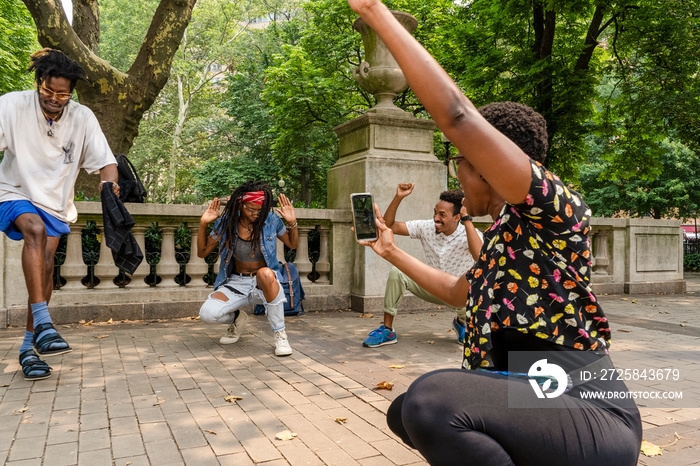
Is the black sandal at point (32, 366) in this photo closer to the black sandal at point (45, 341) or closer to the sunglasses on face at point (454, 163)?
the black sandal at point (45, 341)

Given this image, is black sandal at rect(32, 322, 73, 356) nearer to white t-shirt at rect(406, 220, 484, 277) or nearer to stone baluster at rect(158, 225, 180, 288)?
stone baluster at rect(158, 225, 180, 288)

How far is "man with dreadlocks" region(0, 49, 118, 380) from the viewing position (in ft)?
14.2

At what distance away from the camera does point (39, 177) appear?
4.48 metres

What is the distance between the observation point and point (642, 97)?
44.7 feet

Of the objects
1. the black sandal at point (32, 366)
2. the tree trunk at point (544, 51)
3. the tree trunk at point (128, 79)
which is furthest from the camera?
the tree trunk at point (544, 51)

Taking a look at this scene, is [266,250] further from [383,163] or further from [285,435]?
[383,163]

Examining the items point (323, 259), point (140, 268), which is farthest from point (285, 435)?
point (323, 259)

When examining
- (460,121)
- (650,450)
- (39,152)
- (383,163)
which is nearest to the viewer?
(460,121)

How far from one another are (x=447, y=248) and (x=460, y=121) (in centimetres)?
408

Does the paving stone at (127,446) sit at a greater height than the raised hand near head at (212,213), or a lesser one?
lesser

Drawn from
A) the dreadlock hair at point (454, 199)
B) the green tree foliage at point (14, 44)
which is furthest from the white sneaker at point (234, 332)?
the green tree foliage at point (14, 44)

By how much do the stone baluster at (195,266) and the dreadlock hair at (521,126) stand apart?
20.1ft

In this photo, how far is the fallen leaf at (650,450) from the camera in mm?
2859

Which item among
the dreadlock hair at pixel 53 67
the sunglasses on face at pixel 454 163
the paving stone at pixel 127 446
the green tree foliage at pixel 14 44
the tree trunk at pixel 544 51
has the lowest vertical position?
the paving stone at pixel 127 446
